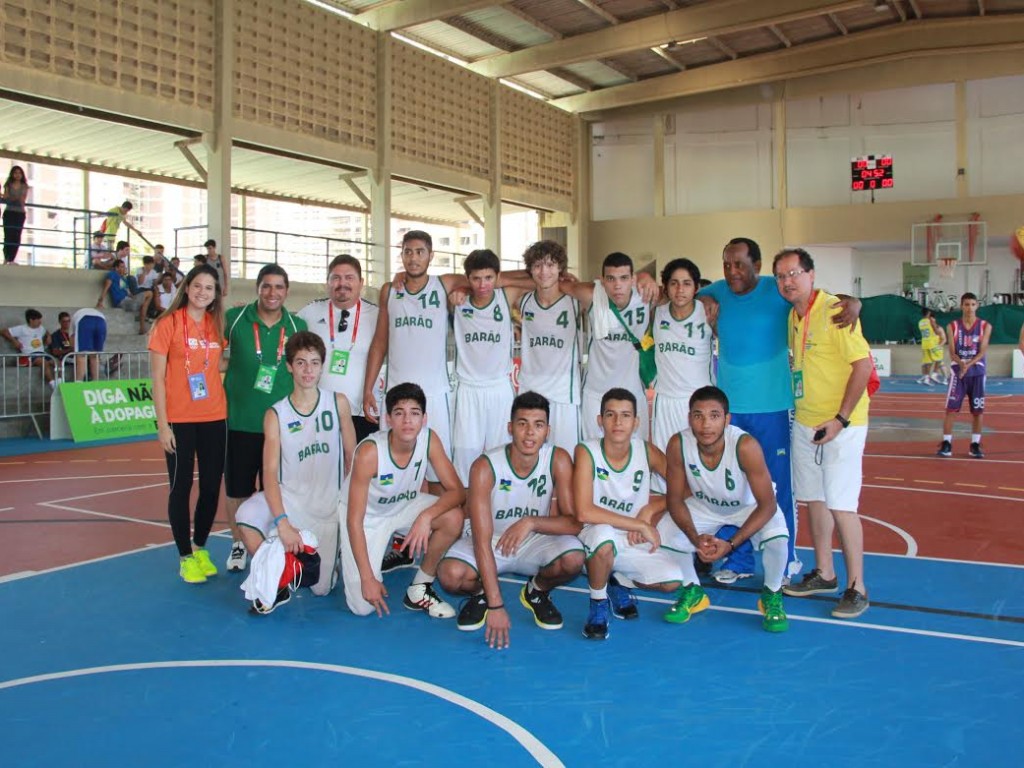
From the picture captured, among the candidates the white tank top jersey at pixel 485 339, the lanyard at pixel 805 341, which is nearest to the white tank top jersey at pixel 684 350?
the lanyard at pixel 805 341

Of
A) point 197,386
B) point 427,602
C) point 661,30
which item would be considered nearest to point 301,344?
point 197,386

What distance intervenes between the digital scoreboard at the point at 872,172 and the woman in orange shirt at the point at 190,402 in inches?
937

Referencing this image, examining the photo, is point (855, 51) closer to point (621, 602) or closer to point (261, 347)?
point (261, 347)

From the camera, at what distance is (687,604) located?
4617 millimetres

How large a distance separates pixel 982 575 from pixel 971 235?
22.5m

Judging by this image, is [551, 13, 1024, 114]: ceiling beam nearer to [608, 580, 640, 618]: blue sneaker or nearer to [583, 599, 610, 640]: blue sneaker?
[608, 580, 640, 618]: blue sneaker

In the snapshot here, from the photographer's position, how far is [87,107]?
14.9 meters

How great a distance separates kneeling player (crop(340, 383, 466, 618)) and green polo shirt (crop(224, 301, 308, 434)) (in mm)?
907

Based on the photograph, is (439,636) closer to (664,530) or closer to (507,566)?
(507,566)

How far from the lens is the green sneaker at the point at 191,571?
529 cm

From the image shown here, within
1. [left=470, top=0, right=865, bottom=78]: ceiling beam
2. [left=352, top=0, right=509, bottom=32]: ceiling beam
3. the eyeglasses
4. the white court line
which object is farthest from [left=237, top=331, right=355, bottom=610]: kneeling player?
[left=470, top=0, right=865, bottom=78]: ceiling beam

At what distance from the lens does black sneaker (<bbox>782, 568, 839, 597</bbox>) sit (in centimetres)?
500

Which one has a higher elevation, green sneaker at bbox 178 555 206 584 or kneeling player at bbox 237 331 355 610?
kneeling player at bbox 237 331 355 610

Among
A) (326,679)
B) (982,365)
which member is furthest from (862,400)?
(982,365)
